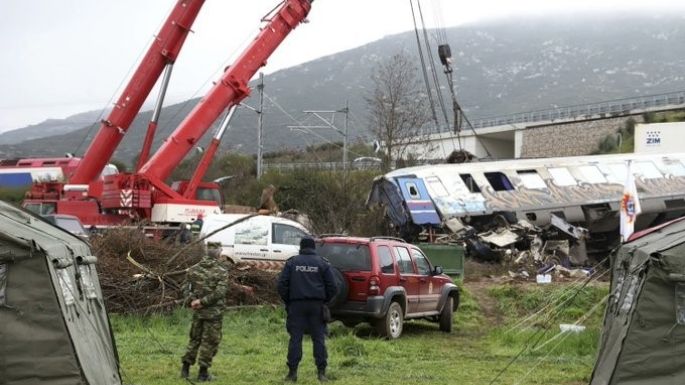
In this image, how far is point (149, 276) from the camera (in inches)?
636

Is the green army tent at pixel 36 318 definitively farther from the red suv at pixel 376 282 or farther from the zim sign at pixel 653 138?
the zim sign at pixel 653 138

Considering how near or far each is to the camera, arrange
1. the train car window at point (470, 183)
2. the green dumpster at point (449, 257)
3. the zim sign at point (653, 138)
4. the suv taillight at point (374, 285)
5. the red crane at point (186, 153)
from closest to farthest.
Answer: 1. the suv taillight at point (374, 285)
2. the green dumpster at point (449, 257)
3. the red crane at point (186, 153)
4. the train car window at point (470, 183)
5. the zim sign at point (653, 138)

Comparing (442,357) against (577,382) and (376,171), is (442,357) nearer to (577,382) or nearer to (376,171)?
(577,382)

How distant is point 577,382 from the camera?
11.4 m

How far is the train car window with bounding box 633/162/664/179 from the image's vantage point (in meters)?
31.4

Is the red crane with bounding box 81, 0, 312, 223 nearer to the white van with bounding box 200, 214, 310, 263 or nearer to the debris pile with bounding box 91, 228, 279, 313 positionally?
the white van with bounding box 200, 214, 310, 263

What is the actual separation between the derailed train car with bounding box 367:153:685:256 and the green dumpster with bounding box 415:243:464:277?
14.4 feet

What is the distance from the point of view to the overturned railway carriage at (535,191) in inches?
1141

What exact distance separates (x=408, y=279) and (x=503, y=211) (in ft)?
47.1

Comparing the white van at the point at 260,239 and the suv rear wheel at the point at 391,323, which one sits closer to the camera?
the suv rear wheel at the point at 391,323

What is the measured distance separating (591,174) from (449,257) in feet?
31.9

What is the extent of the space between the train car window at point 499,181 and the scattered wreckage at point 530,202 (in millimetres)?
34

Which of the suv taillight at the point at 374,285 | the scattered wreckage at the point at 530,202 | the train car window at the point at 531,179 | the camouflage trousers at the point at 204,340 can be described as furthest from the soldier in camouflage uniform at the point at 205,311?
the train car window at the point at 531,179

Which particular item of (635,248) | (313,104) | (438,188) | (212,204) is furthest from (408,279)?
(313,104)
